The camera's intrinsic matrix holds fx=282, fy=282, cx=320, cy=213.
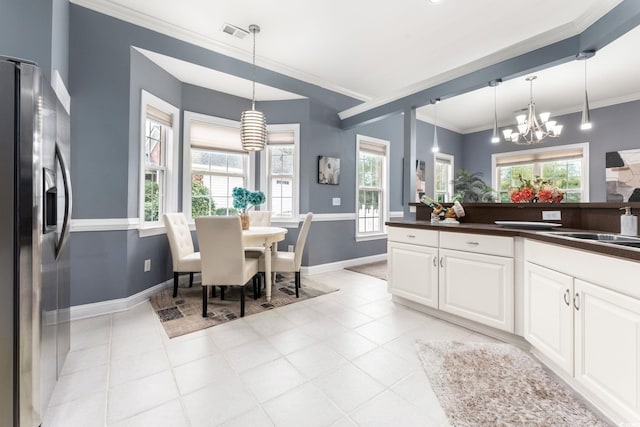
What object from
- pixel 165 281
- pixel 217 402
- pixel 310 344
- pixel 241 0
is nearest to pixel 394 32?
pixel 241 0

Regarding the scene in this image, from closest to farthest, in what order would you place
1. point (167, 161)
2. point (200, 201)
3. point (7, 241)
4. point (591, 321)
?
point (7, 241) → point (591, 321) → point (167, 161) → point (200, 201)

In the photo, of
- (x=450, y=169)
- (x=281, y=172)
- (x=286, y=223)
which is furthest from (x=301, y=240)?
(x=450, y=169)

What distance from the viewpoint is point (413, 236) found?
2834 mm

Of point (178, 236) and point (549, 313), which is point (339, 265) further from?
point (549, 313)

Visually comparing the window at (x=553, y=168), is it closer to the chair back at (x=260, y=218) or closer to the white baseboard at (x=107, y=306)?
the chair back at (x=260, y=218)

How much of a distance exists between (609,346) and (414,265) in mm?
1543

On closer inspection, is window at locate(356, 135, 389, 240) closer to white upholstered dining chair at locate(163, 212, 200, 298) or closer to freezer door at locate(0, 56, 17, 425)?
white upholstered dining chair at locate(163, 212, 200, 298)

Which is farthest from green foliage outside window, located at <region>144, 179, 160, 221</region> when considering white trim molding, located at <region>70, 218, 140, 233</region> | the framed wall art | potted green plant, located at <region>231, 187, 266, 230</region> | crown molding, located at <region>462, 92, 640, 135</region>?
crown molding, located at <region>462, 92, 640, 135</region>

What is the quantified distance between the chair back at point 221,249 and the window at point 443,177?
5331mm

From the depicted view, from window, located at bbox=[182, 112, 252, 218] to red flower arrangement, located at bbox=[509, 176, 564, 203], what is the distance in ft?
11.3

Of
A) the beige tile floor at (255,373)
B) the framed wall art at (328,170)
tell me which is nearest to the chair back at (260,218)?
the framed wall art at (328,170)

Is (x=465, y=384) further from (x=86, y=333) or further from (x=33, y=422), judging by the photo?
(x=86, y=333)

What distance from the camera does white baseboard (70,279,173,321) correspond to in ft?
8.64

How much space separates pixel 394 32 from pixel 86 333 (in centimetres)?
427
